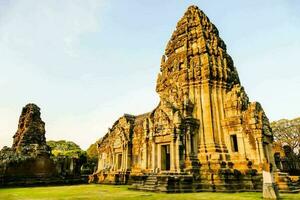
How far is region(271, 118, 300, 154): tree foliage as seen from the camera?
38.5 m

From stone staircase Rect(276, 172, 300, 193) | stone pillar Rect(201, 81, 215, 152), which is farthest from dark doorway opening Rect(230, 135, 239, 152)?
stone staircase Rect(276, 172, 300, 193)

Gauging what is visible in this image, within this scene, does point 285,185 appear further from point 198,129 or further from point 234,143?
point 198,129

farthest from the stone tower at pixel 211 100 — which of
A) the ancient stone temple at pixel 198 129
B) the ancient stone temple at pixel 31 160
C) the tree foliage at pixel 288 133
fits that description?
the tree foliage at pixel 288 133

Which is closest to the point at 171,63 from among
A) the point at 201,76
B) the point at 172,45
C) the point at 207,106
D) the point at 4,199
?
the point at 172,45

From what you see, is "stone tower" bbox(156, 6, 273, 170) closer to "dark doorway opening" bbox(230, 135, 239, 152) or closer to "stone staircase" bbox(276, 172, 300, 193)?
"dark doorway opening" bbox(230, 135, 239, 152)

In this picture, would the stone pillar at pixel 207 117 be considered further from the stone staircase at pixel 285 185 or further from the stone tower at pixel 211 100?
the stone staircase at pixel 285 185

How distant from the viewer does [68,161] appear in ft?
96.0

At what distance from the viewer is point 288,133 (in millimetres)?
39906

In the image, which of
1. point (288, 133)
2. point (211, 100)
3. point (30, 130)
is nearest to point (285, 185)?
point (211, 100)

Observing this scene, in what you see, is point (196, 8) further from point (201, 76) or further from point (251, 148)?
point (251, 148)

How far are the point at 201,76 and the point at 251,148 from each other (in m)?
6.07

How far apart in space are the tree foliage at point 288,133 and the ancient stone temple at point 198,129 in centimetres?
2563

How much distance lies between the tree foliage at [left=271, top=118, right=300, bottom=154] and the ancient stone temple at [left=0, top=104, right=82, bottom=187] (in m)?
32.4

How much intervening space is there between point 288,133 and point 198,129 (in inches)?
1172
